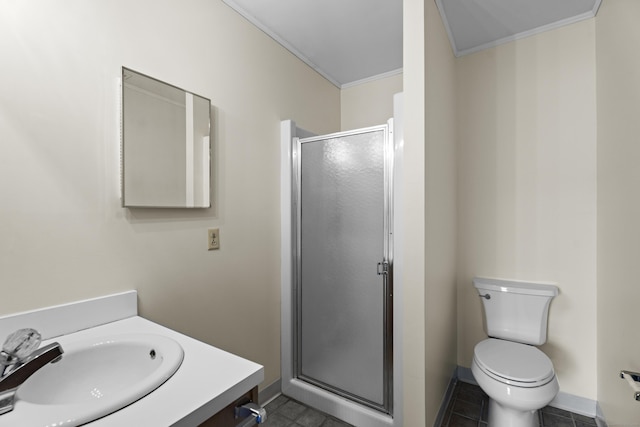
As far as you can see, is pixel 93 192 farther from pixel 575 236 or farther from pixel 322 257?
pixel 575 236

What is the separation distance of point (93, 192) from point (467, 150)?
2347mm

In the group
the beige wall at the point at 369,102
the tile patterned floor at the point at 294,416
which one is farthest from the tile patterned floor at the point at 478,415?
the beige wall at the point at 369,102

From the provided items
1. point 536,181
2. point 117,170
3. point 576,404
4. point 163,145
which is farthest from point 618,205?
point 117,170

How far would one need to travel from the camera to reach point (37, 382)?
0.82m

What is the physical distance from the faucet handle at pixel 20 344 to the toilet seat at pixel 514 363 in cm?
189

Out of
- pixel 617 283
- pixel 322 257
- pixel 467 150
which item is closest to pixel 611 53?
pixel 467 150

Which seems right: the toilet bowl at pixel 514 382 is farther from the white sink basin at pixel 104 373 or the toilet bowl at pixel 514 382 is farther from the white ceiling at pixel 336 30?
the white ceiling at pixel 336 30

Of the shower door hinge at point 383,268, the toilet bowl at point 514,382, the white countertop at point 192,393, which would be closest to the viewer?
the white countertop at point 192,393

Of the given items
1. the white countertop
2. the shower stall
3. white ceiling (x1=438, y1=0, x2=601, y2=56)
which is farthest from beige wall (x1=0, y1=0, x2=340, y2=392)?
white ceiling (x1=438, y1=0, x2=601, y2=56)

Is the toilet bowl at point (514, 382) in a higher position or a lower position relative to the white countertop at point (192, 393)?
lower

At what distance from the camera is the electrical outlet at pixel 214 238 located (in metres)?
1.63

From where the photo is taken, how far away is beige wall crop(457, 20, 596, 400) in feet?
6.26

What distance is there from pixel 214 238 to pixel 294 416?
1240mm

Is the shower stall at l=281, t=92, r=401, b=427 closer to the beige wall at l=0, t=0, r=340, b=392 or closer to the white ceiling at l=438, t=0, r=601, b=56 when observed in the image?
the beige wall at l=0, t=0, r=340, b=392
